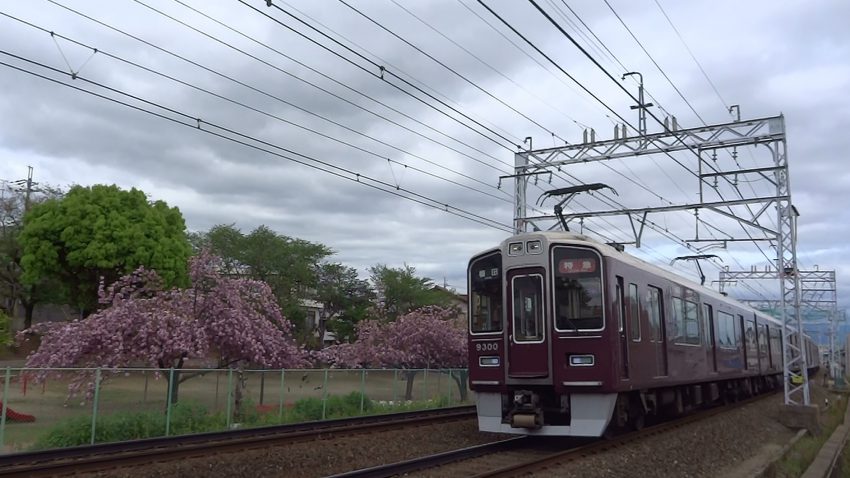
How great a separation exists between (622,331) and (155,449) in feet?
25.1

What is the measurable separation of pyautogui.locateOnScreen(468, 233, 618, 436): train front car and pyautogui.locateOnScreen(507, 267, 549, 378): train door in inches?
0.6

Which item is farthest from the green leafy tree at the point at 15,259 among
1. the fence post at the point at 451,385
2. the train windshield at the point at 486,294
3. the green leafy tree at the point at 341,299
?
the train windshield at the point at 486,294

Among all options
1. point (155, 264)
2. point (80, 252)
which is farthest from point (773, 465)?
point (80, 252)

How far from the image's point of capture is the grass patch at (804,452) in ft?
34.1

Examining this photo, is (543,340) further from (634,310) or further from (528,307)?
(634,310)

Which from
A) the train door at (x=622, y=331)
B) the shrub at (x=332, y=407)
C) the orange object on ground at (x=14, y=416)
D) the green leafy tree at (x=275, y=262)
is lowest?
the shrub at (x=332, y=407)

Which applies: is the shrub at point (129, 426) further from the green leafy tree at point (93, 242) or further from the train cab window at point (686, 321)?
the green leafy tree at point (93, 242)

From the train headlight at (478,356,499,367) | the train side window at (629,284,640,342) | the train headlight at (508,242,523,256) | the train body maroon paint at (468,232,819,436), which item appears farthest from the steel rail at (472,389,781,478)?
the train headlight at (508,242,523,256)

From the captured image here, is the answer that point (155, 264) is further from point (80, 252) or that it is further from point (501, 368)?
point (501, 368)

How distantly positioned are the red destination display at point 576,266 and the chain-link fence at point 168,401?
798cm

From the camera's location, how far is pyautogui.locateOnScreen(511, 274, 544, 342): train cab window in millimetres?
10812

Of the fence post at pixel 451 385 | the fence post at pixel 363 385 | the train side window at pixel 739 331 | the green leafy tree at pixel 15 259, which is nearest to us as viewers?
the fence post at pixel 363 385

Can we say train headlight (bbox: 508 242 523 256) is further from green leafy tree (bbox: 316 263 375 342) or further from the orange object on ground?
green leafy tree (bbox: 316 263 375 342)

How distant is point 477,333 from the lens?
11508 mm
